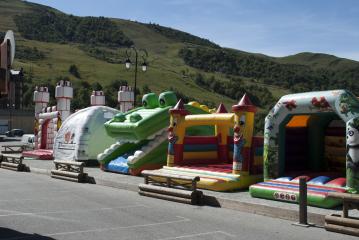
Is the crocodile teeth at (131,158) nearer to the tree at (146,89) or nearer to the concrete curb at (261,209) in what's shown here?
the concrete curb at (261,209)

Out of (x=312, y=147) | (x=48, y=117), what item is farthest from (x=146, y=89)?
(x=312, y=147)

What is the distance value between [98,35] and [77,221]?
18265cm

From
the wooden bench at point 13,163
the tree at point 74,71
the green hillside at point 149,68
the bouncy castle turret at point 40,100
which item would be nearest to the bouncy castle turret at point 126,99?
the bouncy castle turret at point 40,100

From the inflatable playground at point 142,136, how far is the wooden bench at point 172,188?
2.57 metres

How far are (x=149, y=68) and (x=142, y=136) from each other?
10092 centimetres

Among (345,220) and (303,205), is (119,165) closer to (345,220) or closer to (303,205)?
(303,205)

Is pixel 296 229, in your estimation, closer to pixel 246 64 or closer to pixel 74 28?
pixel 246 64

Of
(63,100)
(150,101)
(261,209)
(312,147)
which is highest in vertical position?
(63,100)

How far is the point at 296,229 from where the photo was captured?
8.67 m

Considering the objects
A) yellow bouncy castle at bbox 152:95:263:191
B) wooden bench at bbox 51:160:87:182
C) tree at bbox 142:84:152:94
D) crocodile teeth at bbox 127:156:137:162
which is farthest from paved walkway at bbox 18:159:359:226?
tree at bbox 142:84:152:94

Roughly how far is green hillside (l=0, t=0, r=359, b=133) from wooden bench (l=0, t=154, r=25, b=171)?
52.0 m

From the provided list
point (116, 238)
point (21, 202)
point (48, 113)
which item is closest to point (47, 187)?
point (21, 202)

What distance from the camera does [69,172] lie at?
1633 cm

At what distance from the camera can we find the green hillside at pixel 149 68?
96.4m
